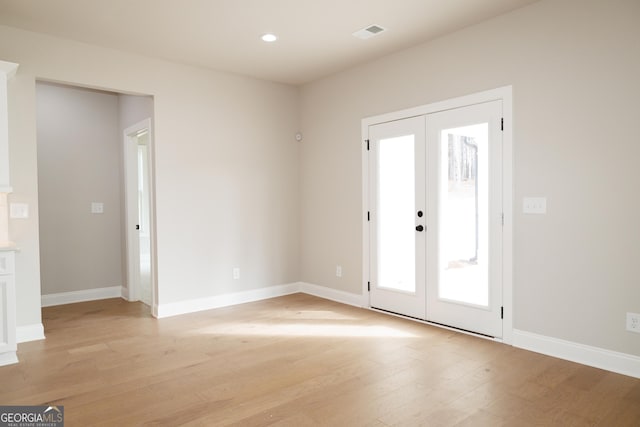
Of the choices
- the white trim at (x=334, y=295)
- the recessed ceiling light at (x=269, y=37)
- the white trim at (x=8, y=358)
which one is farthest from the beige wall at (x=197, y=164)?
the recessed ceiling light at (x=269, y=37)

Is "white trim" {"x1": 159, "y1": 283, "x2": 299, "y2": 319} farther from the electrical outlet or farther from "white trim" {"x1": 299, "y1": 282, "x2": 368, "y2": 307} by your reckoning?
the electrical outlet

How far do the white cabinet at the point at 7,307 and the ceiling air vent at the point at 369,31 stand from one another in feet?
11.6

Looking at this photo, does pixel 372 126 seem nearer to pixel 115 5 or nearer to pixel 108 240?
pixel 115 5

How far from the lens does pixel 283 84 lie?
5715 mm

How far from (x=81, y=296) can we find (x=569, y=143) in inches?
229

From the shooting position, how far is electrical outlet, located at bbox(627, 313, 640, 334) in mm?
2936

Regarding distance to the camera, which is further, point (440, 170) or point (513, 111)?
point (440, 170)

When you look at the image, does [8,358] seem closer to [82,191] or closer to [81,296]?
[81,296]

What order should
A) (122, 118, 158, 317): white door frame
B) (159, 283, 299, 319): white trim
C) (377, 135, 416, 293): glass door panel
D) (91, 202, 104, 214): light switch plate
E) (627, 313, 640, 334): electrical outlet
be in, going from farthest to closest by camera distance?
1. (91, 202, 104, 214): light switch plate
2. (122, 118, 158, 317): white door frame
3. (159, 283, 299, 319): white trim
4. (377, 135, 416, 293): glass door panel
5. (627, 313, 640, 334): electrical outlet

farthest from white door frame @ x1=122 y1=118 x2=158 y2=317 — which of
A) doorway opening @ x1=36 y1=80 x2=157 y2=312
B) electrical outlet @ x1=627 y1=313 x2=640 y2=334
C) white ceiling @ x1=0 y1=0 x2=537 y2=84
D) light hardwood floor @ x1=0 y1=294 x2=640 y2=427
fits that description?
electrical outlet @ x1=627 y1=313 x2=640 y2=334

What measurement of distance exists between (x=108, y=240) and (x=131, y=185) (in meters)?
0.90

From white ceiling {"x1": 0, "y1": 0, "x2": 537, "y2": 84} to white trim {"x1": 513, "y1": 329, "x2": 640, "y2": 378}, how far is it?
276cm

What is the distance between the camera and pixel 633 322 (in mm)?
2955

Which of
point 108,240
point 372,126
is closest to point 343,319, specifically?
point 372,126
